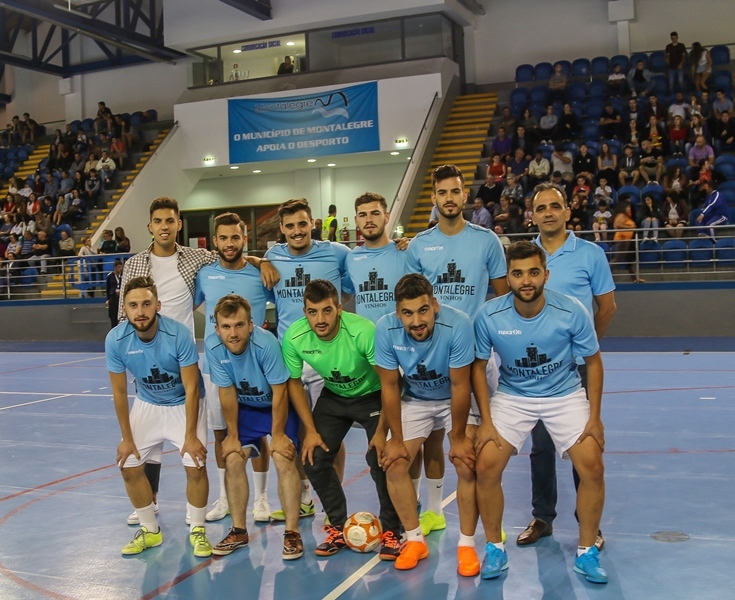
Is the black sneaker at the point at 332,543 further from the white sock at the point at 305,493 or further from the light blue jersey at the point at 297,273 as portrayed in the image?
the light blue jersey at the point at 297,273

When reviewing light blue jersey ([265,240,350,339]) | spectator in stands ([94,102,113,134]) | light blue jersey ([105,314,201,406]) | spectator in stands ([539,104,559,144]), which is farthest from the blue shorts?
spectator in stands ([94,102,113,134])

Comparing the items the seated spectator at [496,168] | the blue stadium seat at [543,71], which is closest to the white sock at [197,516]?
the seated spectator at [496,168]

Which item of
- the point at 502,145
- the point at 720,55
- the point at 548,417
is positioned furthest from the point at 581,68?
the point at 548,417

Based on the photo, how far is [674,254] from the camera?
14.8 meters

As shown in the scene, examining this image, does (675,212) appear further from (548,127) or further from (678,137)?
(548,127)

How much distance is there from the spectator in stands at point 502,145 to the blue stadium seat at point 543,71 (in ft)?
9.15

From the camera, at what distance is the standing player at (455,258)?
471 cm

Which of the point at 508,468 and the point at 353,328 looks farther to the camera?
the point at 508,468

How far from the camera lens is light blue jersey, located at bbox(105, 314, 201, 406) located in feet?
15.4

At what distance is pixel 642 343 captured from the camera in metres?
13.5

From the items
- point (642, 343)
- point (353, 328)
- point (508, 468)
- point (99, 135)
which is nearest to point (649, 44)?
point (642, 343)

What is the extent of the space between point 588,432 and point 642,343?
10064 millimetres

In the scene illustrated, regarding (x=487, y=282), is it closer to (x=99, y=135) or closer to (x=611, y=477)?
(x=611, y=477)

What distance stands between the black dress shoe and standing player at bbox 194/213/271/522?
162 centimetres
